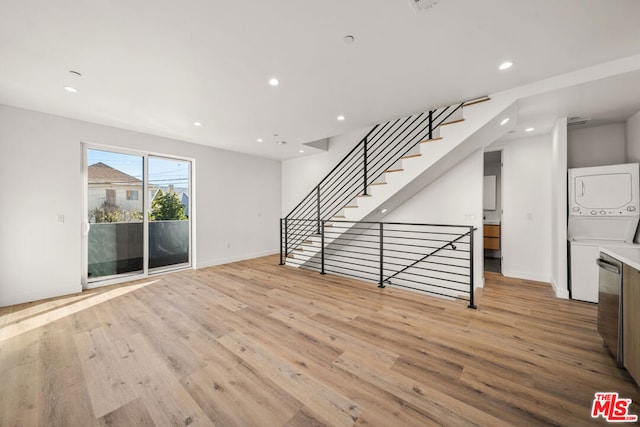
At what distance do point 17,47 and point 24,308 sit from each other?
3.19 m

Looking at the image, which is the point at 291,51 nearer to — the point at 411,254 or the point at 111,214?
the point at 411,254

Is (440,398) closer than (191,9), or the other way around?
(440,398)

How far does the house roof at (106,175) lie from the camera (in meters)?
3.97

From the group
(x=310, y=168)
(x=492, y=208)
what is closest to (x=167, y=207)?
(x=310, y=168)

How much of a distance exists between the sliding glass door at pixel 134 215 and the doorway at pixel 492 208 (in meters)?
7.09

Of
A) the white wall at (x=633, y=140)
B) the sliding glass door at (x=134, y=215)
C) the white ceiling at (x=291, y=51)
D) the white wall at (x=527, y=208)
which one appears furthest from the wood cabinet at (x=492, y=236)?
the sliding glass door at (x=134, y=215)

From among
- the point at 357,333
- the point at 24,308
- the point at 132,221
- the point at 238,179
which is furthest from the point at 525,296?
the point at 24,308

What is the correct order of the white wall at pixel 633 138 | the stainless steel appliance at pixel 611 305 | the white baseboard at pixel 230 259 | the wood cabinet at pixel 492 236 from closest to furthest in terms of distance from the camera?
the stainless steel appliance at pixel 611 305, the white wall at pixel 633 138, the white baseboard at pixel 230 259, the wood cabinet at pixel 492 236

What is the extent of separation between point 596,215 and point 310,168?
5302mm

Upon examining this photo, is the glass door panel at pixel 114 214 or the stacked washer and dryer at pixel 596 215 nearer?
the stacked washer and dryer at pixel 596 215

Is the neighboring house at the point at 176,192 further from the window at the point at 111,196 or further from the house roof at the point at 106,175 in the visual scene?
the window at the point at 111,196

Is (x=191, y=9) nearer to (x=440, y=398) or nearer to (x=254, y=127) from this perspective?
(x=254, y=127)

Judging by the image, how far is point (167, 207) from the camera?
488 cm

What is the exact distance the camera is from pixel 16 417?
1.46 meters
